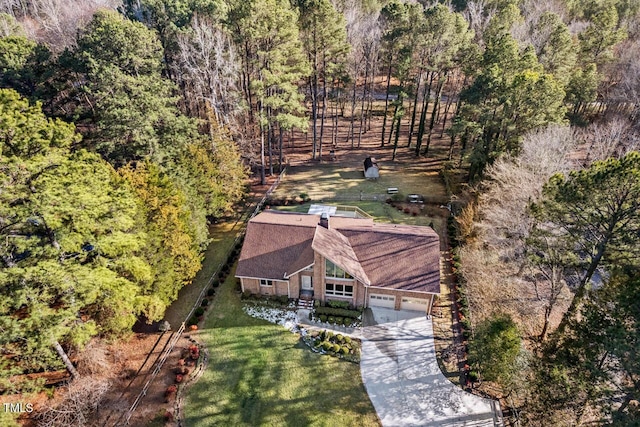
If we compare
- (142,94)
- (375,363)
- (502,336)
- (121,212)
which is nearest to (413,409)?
(375,363)

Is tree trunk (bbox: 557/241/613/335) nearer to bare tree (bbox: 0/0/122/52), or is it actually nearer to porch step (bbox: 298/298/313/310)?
porch step (bbox: 298/298/313/310)

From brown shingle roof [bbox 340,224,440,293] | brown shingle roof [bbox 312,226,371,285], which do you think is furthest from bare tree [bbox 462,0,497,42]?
brown shingle roof [bbox 312,226,371,285]

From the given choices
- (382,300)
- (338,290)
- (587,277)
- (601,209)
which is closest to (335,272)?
(338,290)

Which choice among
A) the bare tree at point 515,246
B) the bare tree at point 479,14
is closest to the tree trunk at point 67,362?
the bare tree at point 515,246

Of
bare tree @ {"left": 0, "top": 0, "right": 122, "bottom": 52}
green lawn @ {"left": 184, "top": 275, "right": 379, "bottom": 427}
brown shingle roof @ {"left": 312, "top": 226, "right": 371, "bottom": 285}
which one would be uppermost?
bare tree @ {"left": 0, "top": 0, "right": 122, "bottom": 52}

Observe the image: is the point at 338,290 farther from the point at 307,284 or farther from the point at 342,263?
the point at 342,263

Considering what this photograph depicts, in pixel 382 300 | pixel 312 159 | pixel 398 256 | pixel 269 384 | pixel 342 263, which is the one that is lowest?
pixel 269 384

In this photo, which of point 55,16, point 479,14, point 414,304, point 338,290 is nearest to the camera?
point 414,304
